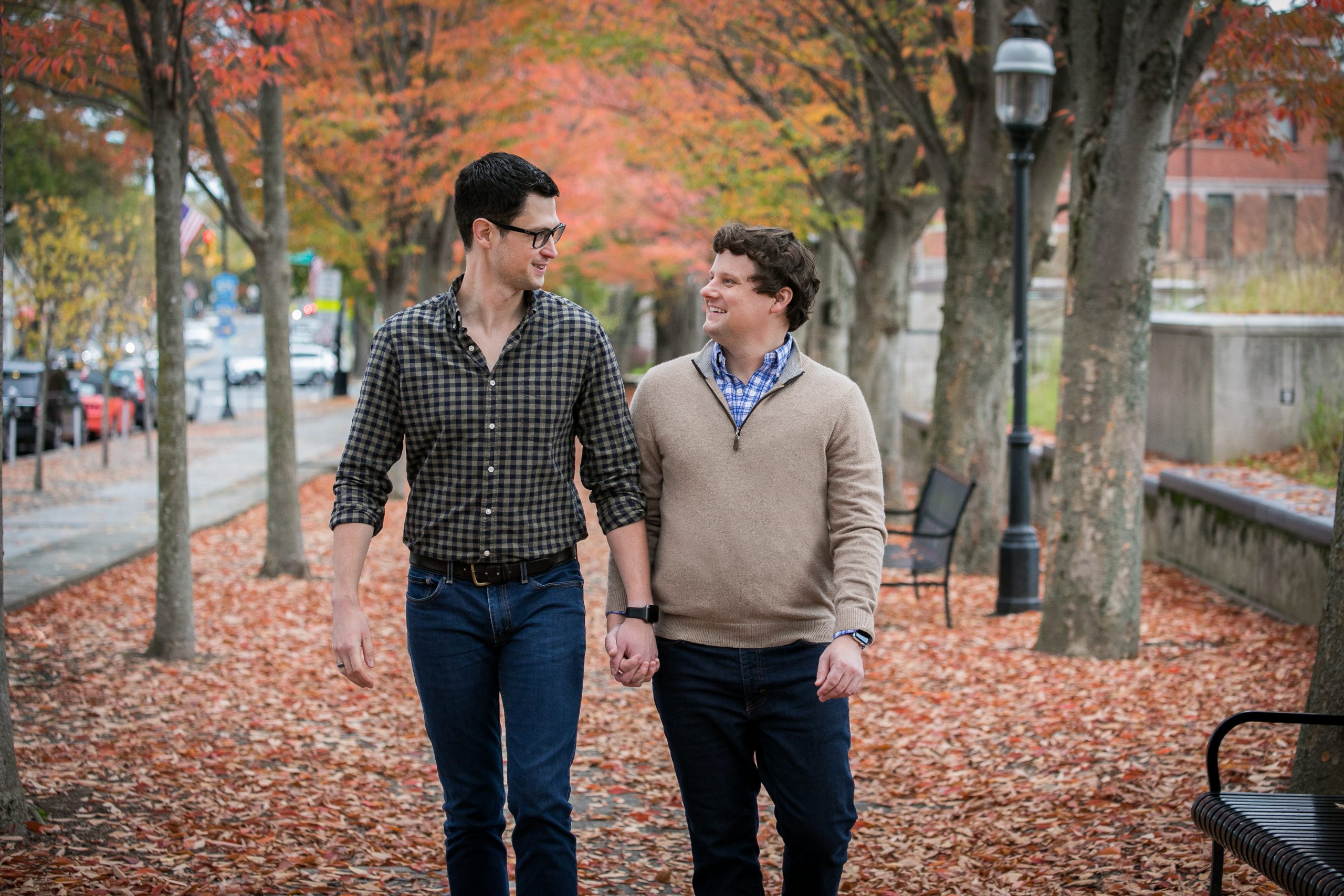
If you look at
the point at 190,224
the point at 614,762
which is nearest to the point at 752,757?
the point at 614,762

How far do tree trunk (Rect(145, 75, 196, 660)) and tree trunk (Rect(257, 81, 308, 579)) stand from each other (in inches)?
108

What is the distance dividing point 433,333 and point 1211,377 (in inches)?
437

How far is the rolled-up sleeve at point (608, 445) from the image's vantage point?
3.39 meters

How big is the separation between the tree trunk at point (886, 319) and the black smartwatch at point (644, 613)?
11.9 m

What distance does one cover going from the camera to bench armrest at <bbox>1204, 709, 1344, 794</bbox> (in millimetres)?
3764

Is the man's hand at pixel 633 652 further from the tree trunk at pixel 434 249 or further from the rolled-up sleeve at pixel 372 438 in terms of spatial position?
the tree trunk at pixel 434 249

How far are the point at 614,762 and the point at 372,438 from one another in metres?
3.42

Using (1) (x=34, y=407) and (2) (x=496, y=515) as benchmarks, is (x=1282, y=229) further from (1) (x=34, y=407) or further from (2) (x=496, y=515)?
(2) (x=496, y=515)

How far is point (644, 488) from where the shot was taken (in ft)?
11.5

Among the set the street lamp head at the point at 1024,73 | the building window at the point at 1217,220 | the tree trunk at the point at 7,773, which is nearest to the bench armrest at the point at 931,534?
the street lamp head at the point at 1024,73

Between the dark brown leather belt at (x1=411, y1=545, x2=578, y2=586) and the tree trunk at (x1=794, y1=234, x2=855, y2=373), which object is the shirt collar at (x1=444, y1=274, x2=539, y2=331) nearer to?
the dark brown leather belt at (x1=411, y1=545, x2=578, y2=586)

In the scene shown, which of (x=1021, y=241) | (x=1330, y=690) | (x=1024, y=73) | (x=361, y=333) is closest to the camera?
(x=1330, y=690)

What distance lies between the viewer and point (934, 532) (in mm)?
9906

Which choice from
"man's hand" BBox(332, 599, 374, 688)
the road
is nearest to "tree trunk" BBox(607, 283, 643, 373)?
the road
